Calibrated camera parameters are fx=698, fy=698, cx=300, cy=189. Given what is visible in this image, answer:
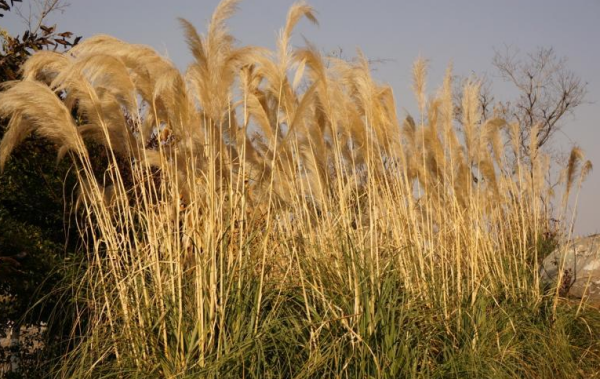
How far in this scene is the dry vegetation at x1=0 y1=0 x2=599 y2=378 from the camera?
358 centimetres

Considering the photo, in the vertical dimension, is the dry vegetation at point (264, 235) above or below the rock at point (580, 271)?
above

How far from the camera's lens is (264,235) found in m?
4.11

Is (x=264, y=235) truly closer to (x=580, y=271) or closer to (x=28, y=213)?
(x=28, y=213)

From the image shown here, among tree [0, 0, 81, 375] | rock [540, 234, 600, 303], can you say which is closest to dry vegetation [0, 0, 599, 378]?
tree [0, 0, 81, 375]

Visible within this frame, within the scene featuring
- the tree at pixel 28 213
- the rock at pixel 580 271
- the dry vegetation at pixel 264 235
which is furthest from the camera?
the rock at pixel 580 271

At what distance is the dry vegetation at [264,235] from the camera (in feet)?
11.8

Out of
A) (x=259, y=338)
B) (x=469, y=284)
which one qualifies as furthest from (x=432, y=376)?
(x=469, y=284)

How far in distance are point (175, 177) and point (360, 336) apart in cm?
140

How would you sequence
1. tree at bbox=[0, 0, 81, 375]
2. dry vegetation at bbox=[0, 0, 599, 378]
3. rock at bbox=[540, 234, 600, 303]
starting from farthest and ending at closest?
rock at bbox=[540, 234, 600, 303]
tree at bbox=[0, 0, 81, 375]
dry vegetation at bbox=[0, 0, 599, 378]

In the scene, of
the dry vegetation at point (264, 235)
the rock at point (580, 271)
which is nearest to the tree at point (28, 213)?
the dry vegetation at point (264, 235)

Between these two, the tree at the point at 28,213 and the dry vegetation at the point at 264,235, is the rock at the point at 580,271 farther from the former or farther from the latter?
the tree at the point at 28,213

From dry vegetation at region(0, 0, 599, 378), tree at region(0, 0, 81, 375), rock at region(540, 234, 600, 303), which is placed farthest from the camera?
rock at region(540, 234, 600, 303)

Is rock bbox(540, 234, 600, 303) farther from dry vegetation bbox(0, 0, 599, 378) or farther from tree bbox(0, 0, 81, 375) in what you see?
tree bbox(0, 0, 81, 375)

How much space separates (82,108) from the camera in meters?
4.29
